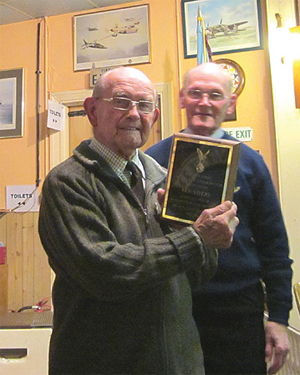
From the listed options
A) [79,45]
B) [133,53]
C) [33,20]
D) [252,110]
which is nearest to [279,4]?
[252,110]

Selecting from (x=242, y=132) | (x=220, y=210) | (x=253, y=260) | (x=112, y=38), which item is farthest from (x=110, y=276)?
(x=112, y=38)

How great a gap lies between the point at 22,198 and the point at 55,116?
25.5 inches

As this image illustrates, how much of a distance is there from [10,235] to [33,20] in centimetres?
164

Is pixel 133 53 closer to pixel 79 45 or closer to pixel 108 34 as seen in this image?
pixel 108 34

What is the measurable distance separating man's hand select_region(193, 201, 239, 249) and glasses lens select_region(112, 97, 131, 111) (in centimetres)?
32

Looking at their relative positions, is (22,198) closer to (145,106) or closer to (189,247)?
(145,106)

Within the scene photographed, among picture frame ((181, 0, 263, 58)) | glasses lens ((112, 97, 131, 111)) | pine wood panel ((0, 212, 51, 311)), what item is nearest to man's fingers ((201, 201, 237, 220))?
glasses lens ((112, 97, 131, 111))

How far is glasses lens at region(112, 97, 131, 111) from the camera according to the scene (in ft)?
3.12

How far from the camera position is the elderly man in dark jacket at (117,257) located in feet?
2.66

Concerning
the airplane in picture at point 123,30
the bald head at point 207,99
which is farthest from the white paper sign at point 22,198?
the bald head at point 207,99

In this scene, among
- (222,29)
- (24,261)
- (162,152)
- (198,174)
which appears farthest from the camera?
(24,261)

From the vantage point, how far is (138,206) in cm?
93

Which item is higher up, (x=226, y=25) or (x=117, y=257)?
(x=226, y=25)

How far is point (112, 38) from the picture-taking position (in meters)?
2.82
